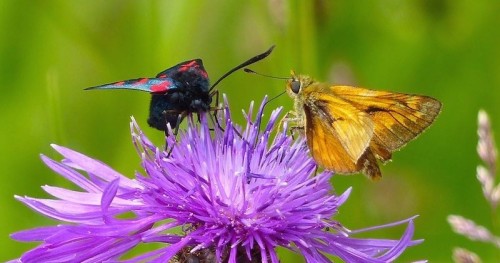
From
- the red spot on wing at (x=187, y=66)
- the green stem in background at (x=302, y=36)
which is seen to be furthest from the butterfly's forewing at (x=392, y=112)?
the green stem in background at (x=302, y=36)

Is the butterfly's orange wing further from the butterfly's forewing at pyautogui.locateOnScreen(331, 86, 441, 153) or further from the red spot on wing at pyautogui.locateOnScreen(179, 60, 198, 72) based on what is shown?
the red spot on wing at pyautogui.locateOnScreen(179, 60, 198, 72)

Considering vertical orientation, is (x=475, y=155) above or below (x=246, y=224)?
above

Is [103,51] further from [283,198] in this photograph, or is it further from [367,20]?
[283,198]

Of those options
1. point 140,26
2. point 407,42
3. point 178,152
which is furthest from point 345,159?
point 407,42

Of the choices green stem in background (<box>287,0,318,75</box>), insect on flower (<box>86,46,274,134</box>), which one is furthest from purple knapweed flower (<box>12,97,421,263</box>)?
green stem in background (<box>287,0,318,75</box>)

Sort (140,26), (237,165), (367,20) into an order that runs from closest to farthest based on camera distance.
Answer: (237,165), (140,26), (367,20)
